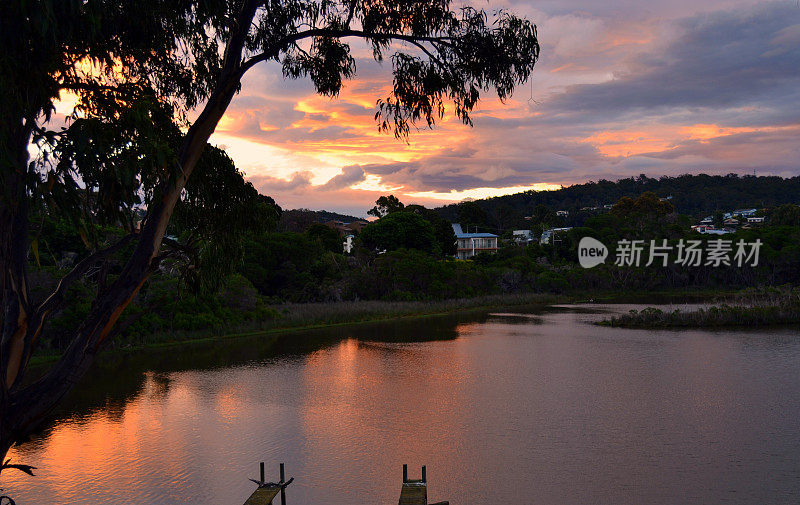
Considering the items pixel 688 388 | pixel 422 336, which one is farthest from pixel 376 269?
pixel 688 388

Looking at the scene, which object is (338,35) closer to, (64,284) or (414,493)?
(64,284)

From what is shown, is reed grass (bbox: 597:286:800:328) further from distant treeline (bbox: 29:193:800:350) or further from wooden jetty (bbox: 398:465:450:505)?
wooden jetty (bbox: 398:465:450:505)

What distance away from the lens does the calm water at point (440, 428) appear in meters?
12.1

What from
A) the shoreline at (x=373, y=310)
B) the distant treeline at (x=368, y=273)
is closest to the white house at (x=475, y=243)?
the distant treeline at (x=368, y=273)

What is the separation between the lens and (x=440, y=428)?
1599 cm

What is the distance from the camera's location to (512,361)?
2567 cm

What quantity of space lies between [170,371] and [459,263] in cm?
3873

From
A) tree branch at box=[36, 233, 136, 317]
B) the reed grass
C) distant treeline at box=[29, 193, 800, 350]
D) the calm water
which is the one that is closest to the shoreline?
distant treeline at box=[29, 193, 800, 350]

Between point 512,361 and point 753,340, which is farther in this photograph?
point 753,340

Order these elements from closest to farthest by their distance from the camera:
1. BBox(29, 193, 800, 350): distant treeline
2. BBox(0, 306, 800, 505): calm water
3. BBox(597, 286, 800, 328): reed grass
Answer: BBox(0, 306, 800, 505): calm water < BBox(29, 193, 800, 350): distant treeline < BBox(597, 286, 800, 328): reed grass

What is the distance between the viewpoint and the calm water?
1205 cm

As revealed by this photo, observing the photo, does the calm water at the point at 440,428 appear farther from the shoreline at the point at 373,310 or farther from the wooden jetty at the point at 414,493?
the shoreline at the point at 373,310

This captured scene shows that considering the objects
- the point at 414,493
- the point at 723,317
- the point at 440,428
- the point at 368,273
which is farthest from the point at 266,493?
the point at 368,273

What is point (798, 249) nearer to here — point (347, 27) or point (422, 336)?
point (422, 336)
